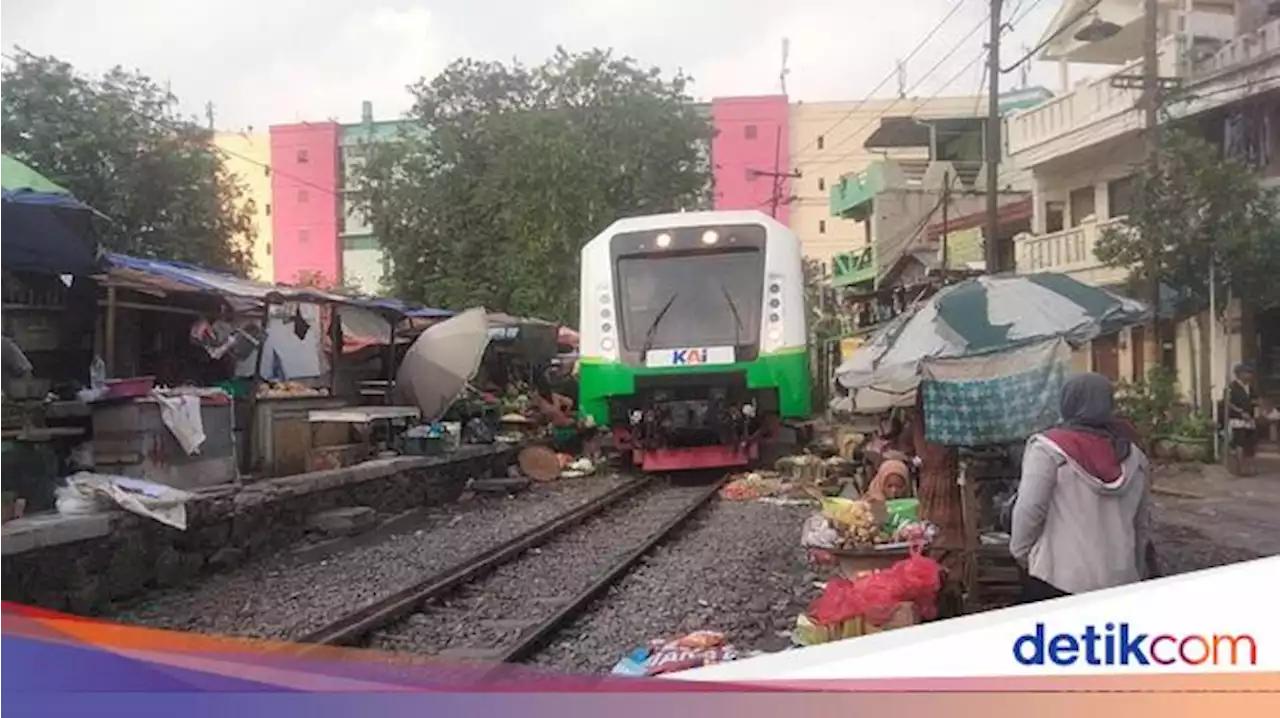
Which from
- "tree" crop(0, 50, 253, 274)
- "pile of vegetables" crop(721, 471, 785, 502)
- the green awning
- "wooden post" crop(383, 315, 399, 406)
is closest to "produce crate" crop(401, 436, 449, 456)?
"wooden post" crop(383, 315, 399, 406)

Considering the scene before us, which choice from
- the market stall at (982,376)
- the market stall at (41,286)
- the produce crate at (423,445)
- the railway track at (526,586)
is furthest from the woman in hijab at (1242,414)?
the produce crate at (423,445)

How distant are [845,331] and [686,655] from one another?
2611 mm

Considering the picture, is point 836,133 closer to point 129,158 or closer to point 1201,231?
point 1201,231

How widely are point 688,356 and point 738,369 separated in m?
0.18

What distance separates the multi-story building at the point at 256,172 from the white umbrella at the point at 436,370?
67.7 inches

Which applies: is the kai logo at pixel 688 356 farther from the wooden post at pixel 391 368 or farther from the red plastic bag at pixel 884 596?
the wooden post at pixel 391 368

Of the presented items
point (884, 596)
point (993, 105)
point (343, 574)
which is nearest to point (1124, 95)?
point (993, 105)

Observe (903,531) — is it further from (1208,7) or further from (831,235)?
(1208,7)

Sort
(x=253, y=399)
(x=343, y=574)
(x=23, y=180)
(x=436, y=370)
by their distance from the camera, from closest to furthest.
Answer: (x=23, y=180)
(x=343, y=574)
(x=253, y=399)
(x=436, y=370)

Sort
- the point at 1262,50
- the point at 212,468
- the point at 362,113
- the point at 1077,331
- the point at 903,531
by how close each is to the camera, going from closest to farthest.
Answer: the point at 1262,50
the point at 362,113
the point at 1077,331
the point at 903,531
the point at 212,468

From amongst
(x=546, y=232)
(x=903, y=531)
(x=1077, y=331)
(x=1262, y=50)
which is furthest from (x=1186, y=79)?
(x=903, y=531)

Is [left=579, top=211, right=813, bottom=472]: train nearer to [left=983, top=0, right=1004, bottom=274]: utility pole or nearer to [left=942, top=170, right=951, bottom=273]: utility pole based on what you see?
[left=942, top=170, right=951, bottom=273]: utility pole

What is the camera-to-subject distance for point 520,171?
275 centimetres

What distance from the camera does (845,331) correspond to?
4816 millimetres
